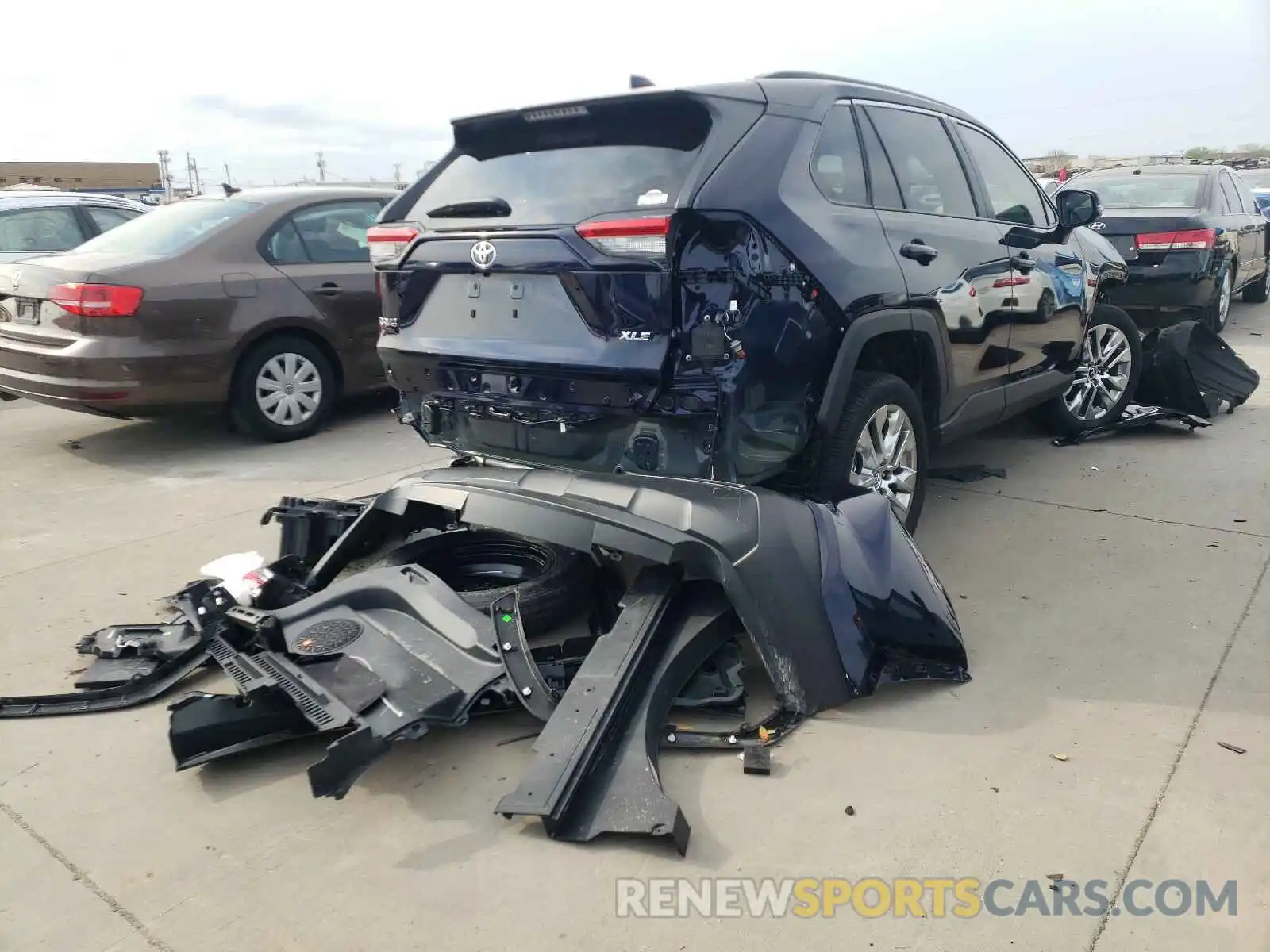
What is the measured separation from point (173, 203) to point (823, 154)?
5.05 metres

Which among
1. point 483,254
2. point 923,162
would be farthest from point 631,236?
point 923,162

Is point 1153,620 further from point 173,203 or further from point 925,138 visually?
point 173,203

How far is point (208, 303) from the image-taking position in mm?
5852

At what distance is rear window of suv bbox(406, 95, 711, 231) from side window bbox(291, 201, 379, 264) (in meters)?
2.97

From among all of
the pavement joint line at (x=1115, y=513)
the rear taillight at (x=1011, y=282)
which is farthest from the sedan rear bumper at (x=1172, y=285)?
the pavement joint line at (x=1115, y=513)

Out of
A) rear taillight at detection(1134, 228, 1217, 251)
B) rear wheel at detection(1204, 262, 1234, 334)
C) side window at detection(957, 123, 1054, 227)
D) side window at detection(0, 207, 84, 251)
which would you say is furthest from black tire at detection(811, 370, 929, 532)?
side window at detection(0, 207, 84, 251)

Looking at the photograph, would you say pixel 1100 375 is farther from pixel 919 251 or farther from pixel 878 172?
pixel 878 172

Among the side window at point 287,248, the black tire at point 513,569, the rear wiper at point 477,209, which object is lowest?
the black tire at point 513,569

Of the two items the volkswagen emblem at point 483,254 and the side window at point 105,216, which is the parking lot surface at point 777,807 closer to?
the volkswagen emblem at point 483,254

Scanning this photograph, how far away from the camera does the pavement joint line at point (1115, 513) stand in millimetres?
4383

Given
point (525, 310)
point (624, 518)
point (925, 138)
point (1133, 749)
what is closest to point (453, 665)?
point (624, 518)

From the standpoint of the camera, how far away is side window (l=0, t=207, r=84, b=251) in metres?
7.64

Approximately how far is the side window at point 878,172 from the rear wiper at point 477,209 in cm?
151

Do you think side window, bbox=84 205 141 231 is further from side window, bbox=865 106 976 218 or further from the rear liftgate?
side window, bbox=865 106 976 218
